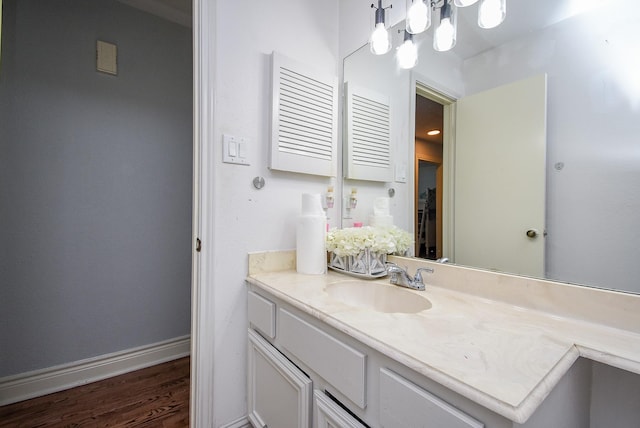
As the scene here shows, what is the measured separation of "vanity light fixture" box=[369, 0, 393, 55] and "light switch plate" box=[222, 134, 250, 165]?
28.3 inches

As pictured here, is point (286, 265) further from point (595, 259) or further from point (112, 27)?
point (112, 27)

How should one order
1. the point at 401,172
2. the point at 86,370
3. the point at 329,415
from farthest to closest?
the point at 86,370 → the point at 401,172 → the point at 329,415

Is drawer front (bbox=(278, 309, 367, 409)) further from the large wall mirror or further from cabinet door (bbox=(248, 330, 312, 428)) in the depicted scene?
the large wall mirror

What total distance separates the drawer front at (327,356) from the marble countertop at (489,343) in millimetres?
54

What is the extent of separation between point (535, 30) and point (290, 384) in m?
1.31

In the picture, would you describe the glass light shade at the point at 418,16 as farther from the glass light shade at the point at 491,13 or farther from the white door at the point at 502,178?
the white door at the point at 502,178

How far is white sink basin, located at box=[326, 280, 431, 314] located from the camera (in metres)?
0.91

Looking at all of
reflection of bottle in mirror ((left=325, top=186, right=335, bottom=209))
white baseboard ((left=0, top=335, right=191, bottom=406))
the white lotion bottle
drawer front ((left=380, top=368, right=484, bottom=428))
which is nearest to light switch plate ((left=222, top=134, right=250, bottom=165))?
the white lotion bottle

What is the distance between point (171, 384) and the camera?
153 cm

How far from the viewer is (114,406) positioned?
1346 millimetres

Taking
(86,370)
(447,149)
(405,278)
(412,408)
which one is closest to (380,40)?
(447,149)

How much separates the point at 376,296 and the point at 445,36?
1.04 m

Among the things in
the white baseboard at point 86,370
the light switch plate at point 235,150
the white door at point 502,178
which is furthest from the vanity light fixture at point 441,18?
the white baseboard at point 86,370

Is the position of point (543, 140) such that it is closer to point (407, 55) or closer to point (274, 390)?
point (407, 55)
